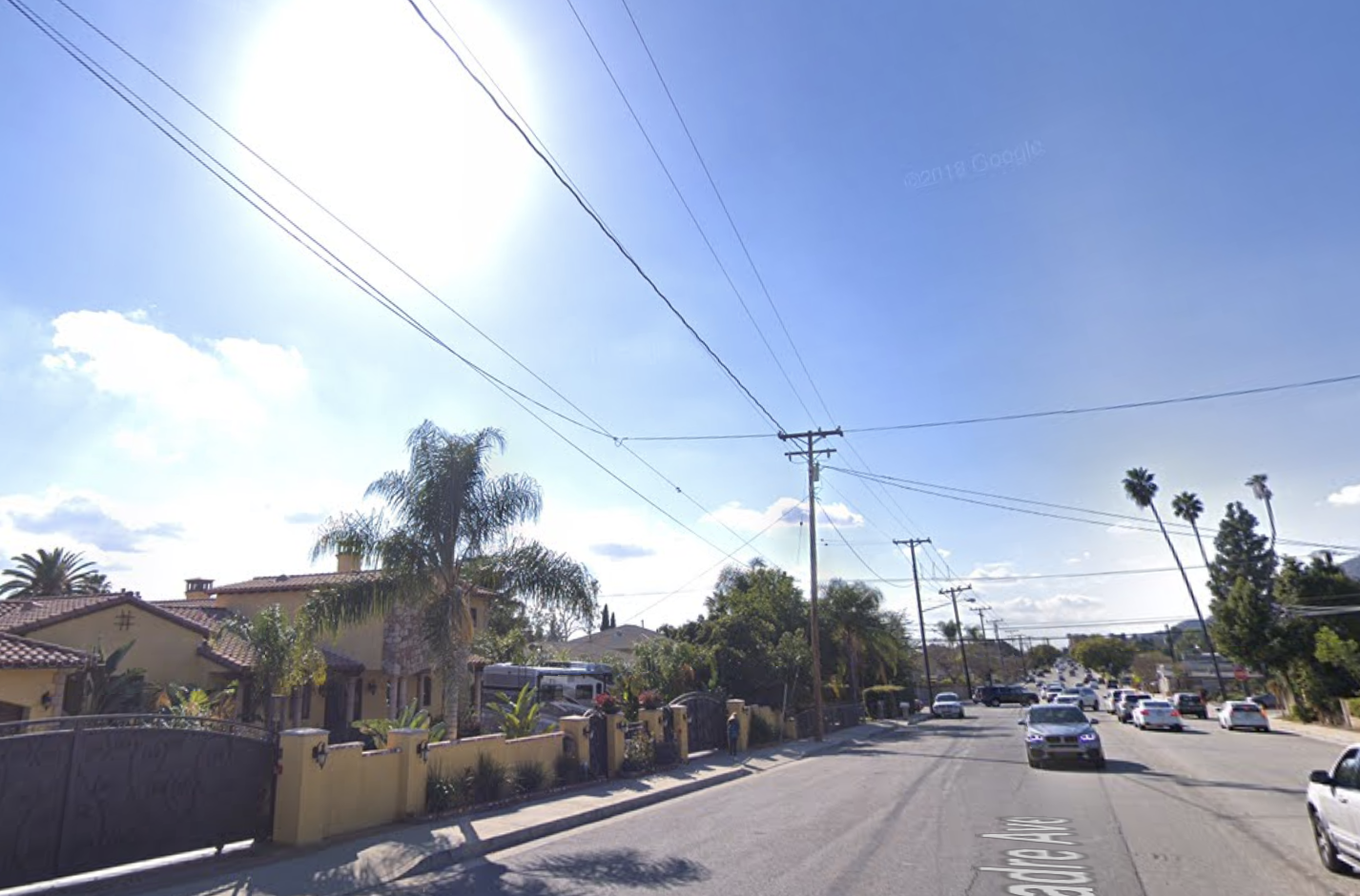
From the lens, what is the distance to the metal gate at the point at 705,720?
2394cm

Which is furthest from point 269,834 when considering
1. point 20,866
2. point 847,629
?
point 847,629

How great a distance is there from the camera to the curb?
9.52 metres

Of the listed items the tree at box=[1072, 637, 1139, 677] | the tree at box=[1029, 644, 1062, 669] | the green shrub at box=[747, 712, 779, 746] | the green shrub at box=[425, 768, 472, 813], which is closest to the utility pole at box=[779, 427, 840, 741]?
the green shrub at box=[747, 712, 779, 746]

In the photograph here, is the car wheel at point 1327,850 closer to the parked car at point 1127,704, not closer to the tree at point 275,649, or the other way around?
the tree at point 275,649

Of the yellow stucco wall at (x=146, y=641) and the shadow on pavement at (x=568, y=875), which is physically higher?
the yellow stucco wall at (x=146, y=641)

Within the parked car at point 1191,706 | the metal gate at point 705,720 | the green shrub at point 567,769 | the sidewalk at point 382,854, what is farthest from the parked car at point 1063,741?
the parked car at point 1191,706

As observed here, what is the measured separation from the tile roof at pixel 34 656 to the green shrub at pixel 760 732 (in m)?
19.3

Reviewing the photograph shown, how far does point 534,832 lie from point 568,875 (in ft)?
9.32

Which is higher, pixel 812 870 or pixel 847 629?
pixel 847 629

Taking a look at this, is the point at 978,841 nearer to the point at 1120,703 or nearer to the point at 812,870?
the point at 812,870

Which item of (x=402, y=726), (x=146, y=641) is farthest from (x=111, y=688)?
(x=402, y=726)

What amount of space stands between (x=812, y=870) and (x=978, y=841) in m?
2.69

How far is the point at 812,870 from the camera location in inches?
335

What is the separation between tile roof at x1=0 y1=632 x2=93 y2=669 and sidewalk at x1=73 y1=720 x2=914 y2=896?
9421mm
